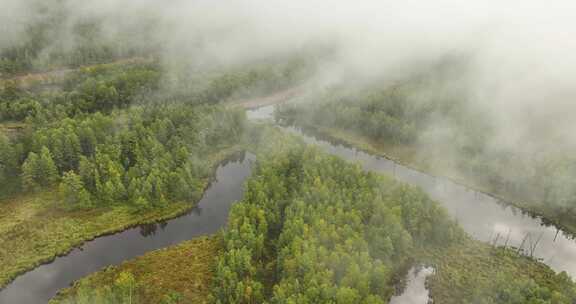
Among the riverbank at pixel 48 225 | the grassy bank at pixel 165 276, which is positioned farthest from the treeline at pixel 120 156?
the grassy bank at pixel 165 276

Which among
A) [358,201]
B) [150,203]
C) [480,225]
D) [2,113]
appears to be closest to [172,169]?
[150,203]

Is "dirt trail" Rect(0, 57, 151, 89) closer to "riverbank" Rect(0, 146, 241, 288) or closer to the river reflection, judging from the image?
"riverbank" Rect(0, 146, 241, 288)

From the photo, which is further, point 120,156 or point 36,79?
point 36,79

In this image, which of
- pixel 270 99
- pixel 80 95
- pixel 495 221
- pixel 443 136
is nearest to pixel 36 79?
pixel 80 95

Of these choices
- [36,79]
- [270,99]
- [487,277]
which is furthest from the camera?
[270,99]

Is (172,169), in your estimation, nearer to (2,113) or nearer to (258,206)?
(258,206)

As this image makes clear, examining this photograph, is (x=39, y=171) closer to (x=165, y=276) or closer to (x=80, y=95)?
(x=165, y=276)

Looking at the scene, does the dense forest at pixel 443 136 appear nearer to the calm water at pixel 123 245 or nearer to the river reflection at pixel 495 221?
the river reflection at pixel 495 221
